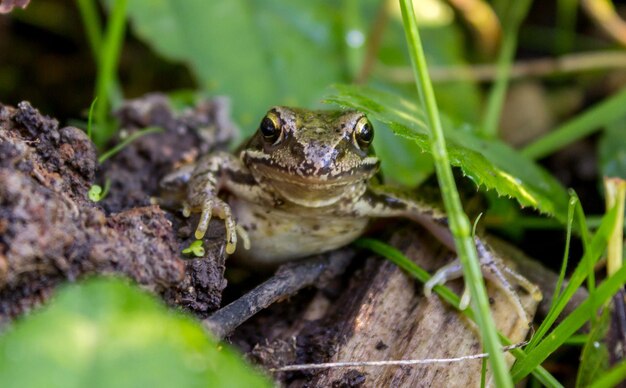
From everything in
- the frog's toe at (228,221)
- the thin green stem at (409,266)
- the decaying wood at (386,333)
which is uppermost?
the frog's toe at (228,221)

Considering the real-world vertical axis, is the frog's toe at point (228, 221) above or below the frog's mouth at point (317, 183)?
below

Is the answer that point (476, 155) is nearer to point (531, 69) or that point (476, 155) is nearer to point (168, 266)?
point (168, 266)

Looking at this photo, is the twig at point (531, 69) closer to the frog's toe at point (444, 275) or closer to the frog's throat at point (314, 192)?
the frog's throat at point (314, 192)

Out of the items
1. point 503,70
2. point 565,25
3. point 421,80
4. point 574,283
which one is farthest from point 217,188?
point 565,25

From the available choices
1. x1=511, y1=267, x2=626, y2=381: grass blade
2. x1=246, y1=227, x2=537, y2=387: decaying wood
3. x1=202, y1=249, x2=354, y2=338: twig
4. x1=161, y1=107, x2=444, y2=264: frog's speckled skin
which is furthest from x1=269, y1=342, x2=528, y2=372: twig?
x1=161, y1=107, x2=444, y2=264: frog's speckled skin

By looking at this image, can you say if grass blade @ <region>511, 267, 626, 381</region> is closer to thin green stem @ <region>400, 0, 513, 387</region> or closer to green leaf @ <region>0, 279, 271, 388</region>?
thin green stem @ <region>400, 0, 513, 387</region>

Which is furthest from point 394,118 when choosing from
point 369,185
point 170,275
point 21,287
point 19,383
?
point 19,383

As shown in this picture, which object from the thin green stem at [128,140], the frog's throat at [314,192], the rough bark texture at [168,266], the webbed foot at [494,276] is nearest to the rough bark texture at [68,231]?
the rough bark texture at [168,266]
